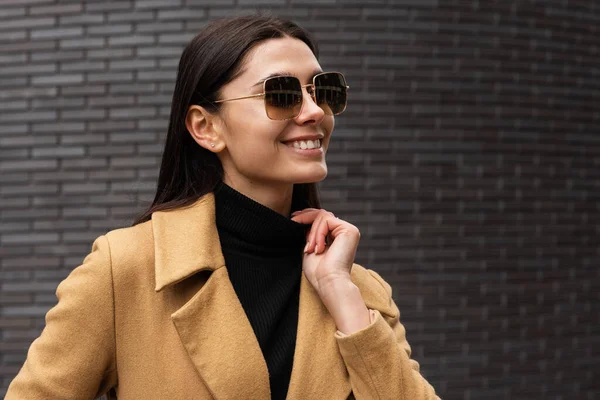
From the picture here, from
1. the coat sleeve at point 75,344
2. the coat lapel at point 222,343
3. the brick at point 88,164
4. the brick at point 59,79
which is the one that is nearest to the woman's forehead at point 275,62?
the coat lapel at point 222,343

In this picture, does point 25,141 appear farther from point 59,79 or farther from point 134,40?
point 134,40

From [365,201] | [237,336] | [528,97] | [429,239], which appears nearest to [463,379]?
[429,239]

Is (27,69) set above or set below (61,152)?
above

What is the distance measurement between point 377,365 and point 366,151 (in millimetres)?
3940

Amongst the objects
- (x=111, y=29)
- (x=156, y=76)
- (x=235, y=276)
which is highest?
(x=111, y=29)

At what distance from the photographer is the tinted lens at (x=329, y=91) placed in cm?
257

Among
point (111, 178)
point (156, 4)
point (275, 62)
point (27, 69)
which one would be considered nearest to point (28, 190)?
point (111, 178)

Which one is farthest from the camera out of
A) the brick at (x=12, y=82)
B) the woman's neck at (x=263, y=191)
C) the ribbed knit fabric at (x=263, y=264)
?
the brick at (x=12, y=82)

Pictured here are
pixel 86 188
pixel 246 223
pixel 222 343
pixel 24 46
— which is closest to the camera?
pixel 222 343

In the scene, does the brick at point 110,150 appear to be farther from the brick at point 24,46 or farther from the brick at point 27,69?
the brick at point 24,46

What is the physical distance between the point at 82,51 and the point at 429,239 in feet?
9.42

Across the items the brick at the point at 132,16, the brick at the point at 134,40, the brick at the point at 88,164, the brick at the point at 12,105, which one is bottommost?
the brick at the point at 88,164

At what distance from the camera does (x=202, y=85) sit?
263cm

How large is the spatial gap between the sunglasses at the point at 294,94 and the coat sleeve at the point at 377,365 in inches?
25.6
